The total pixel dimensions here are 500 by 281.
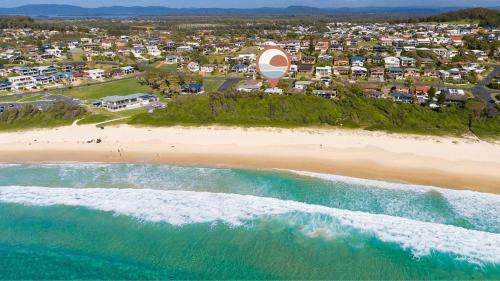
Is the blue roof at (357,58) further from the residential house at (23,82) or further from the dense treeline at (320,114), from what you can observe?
the residential house at (23,82)

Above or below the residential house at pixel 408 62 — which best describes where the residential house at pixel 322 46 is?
above

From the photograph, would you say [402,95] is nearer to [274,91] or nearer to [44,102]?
[274,91]

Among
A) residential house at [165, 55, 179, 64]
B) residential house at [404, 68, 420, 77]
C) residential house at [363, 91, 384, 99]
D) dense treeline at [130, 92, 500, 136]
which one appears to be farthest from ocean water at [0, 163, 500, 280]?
residential house at [165, 55, 179, 64]

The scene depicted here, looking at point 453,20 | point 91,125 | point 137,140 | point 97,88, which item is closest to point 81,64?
point 97,88

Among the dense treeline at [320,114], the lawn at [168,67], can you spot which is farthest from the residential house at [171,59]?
the dense treeline at [320,114]

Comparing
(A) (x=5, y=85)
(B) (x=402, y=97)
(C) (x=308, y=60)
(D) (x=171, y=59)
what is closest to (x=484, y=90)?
(B) (x=402, y=97)
